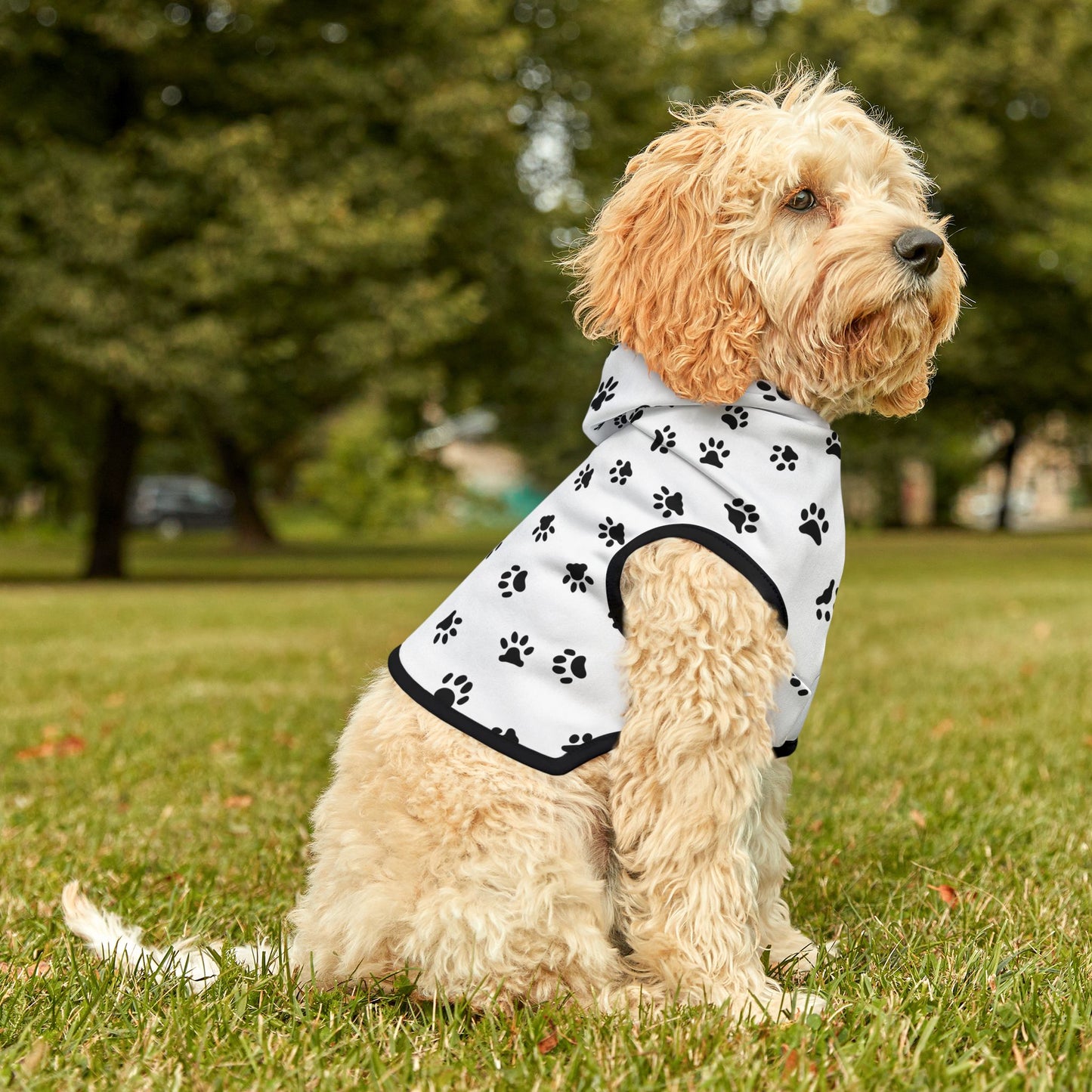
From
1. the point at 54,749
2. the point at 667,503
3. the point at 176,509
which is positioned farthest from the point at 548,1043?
the point at 176,509

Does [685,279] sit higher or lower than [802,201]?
lower

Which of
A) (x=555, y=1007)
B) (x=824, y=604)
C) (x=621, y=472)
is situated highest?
(x=621, y=472)

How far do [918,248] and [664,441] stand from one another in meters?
0.76

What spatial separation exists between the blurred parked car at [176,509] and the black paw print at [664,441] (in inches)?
1878

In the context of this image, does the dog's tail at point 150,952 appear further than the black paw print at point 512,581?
Yes

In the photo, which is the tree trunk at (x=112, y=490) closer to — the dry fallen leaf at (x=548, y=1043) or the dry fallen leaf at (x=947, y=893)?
the dry fallen leaf at (x=947, y=893)

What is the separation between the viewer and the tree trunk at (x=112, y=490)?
67.0 ft

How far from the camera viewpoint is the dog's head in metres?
2.84

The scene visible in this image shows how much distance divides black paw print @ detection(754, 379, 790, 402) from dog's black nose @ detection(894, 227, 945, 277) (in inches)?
16.9

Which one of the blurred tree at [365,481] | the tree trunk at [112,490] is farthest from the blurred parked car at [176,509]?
the tree trunk at [112,490]

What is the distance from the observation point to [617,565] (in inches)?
110

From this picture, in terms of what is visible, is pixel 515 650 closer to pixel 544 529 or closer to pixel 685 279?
pixel 544 529

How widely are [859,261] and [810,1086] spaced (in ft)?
6.01

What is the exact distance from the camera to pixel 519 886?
8.80 ft
